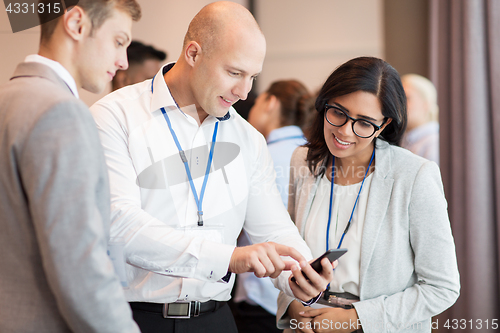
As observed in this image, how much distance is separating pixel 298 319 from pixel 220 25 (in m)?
1.09

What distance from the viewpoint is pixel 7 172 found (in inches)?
32.5

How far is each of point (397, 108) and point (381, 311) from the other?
2.36 ft

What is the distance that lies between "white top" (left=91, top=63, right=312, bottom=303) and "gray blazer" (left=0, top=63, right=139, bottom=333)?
1.13 feet

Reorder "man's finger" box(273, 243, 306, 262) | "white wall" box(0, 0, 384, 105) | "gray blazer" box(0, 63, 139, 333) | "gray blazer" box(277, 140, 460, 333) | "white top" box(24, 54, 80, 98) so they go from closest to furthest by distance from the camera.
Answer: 1. "gray blazer" box(0, 63, 139, 333)
2. "white top" box(24, 54, 80, 98)
3. "man's finger" box(273, 243, 306, 262)
4. "gray blazer" box(277, 140, 460, 333)
5. "white wall" box(0, 0, 384, 105)

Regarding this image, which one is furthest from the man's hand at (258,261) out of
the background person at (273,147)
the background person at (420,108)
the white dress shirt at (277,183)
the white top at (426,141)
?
the background person at (420,108)

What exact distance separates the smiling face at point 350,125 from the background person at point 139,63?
1.31 meters

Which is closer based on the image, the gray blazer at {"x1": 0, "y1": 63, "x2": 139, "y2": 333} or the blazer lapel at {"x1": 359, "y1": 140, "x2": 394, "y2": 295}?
the gray blazer at {"x1": 0, "y1": 63, "x2": 139, "y2": 333}

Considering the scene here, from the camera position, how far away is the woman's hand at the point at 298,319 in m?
1.49

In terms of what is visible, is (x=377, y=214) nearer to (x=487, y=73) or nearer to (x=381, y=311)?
(x=381, y=311)

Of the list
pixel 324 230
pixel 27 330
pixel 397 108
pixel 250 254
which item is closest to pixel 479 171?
pixel 397 108

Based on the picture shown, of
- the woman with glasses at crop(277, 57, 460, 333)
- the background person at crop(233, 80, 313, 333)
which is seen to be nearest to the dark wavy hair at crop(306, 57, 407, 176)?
the woman with glasses at crop(277, 57, 460, 333)

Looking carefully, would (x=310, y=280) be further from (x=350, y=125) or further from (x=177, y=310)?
(x=350, y=125)

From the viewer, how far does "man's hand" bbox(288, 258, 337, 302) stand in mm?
1244
